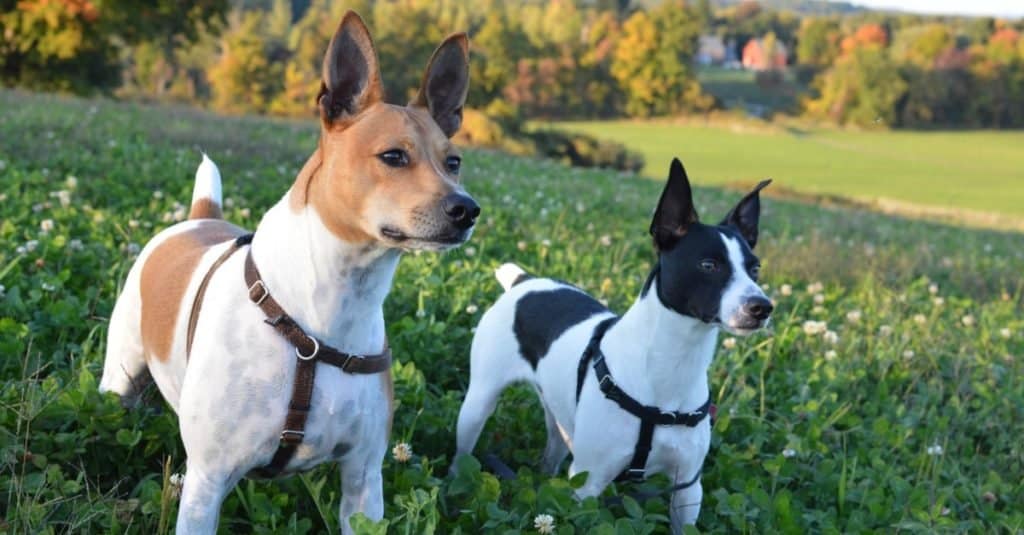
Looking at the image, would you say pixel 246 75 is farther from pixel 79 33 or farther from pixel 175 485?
pixel 175 485

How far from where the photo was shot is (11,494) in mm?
3133

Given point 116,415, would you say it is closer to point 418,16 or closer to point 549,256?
point 549,256

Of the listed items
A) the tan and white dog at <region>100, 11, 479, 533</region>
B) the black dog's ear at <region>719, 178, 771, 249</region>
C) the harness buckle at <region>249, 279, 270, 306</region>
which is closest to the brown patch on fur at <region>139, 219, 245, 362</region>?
the tan and white dog at <region>100, 11, 479, 533</region>

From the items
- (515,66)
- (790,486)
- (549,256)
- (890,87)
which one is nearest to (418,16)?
(515,66)

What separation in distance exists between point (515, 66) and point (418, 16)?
22.3 feet

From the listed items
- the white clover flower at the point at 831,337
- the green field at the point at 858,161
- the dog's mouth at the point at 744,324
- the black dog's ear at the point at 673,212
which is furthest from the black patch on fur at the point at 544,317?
the green field at the point at 858,161

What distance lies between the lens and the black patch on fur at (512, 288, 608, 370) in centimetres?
432

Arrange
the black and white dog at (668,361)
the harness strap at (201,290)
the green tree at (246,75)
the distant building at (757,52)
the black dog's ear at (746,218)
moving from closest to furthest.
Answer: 1. the harness strap at (201,290)
2. the black and white dog at (668,361)
3. the black dog's ear at (746,218)
4. the distant building at (757,52)
5. the green tree at (246,75)

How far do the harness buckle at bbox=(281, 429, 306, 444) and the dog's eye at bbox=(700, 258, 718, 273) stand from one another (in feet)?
5.50

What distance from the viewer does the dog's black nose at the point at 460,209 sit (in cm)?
274

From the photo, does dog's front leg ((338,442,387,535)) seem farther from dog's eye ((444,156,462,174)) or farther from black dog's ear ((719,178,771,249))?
black dog's ear ((719,178,771,249))

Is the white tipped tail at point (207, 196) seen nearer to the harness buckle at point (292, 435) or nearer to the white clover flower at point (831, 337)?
the harness buckle at point (292, 435)

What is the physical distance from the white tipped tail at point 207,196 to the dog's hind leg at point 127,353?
531 millimetres

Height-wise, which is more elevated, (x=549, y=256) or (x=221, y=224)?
(x=221, y=224)
